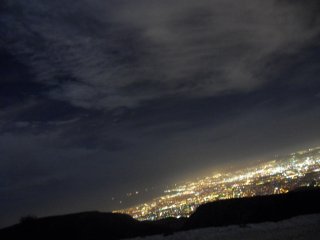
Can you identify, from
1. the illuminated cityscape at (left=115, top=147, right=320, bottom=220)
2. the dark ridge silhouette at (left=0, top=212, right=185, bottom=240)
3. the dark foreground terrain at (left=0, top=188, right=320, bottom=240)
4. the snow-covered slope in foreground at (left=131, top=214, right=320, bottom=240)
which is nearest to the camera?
the snow-covered slope in foreground at (left=131, top=214, right=320, bottom=240)

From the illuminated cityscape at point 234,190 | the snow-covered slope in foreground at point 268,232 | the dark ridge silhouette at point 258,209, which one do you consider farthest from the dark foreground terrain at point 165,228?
the illuminated cityscape at point 234,190

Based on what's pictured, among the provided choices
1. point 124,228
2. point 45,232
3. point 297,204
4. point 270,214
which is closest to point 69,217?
point 45,232

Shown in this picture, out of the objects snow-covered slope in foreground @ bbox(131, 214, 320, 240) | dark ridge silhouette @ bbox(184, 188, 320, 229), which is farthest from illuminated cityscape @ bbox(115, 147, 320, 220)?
snow-covered slope in foreground @ bbox(131, 214, 320, 240)

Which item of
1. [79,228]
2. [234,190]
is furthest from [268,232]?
A: [234,190]

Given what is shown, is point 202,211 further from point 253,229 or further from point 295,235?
point 295,235

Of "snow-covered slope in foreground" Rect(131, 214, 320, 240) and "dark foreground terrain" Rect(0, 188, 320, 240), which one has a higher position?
"dark foreground terrain" Rect(0, 188, 320, 240)

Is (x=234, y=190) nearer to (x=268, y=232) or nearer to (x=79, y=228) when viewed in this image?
(x=79, y=228)

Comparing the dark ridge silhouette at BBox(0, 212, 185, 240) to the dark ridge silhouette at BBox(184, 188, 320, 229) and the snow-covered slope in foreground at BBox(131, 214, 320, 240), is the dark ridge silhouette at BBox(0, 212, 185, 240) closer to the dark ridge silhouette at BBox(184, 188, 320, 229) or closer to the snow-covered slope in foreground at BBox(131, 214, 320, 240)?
the dark ridge silhouette at BBox(184, 188, 320, 229)
